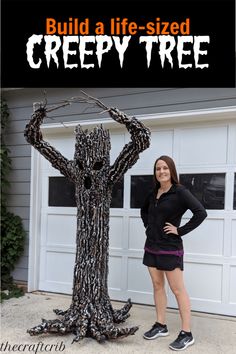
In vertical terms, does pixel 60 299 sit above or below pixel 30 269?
below

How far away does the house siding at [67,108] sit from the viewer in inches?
141

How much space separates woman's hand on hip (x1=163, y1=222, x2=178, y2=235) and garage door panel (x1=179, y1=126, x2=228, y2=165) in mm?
1128

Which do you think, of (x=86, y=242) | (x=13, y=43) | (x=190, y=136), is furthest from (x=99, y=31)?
(x=86, y=242)

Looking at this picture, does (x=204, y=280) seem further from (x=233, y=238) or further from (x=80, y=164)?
(x=80, y=164)

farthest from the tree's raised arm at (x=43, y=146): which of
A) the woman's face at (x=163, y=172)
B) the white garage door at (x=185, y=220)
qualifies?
the white garage door at (x=185, y=220)

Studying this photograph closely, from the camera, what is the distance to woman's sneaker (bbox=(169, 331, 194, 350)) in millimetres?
2709

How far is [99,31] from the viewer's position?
12.9ft

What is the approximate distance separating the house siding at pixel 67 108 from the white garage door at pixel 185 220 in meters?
0.25

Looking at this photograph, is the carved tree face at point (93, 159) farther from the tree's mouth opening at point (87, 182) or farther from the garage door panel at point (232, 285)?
the garage door panel at point (232, 285)

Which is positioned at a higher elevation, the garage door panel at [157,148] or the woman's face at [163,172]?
the garage door panel at [157,148]

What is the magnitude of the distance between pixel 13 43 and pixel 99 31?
1.18 metres

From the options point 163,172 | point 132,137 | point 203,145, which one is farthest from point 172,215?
point 203,145

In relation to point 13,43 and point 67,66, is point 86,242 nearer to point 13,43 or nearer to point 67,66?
point 67,66

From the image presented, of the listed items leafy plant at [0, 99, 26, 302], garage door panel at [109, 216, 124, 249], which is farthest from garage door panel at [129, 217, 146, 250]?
leafy plant at [0, 99, 26, 302]
